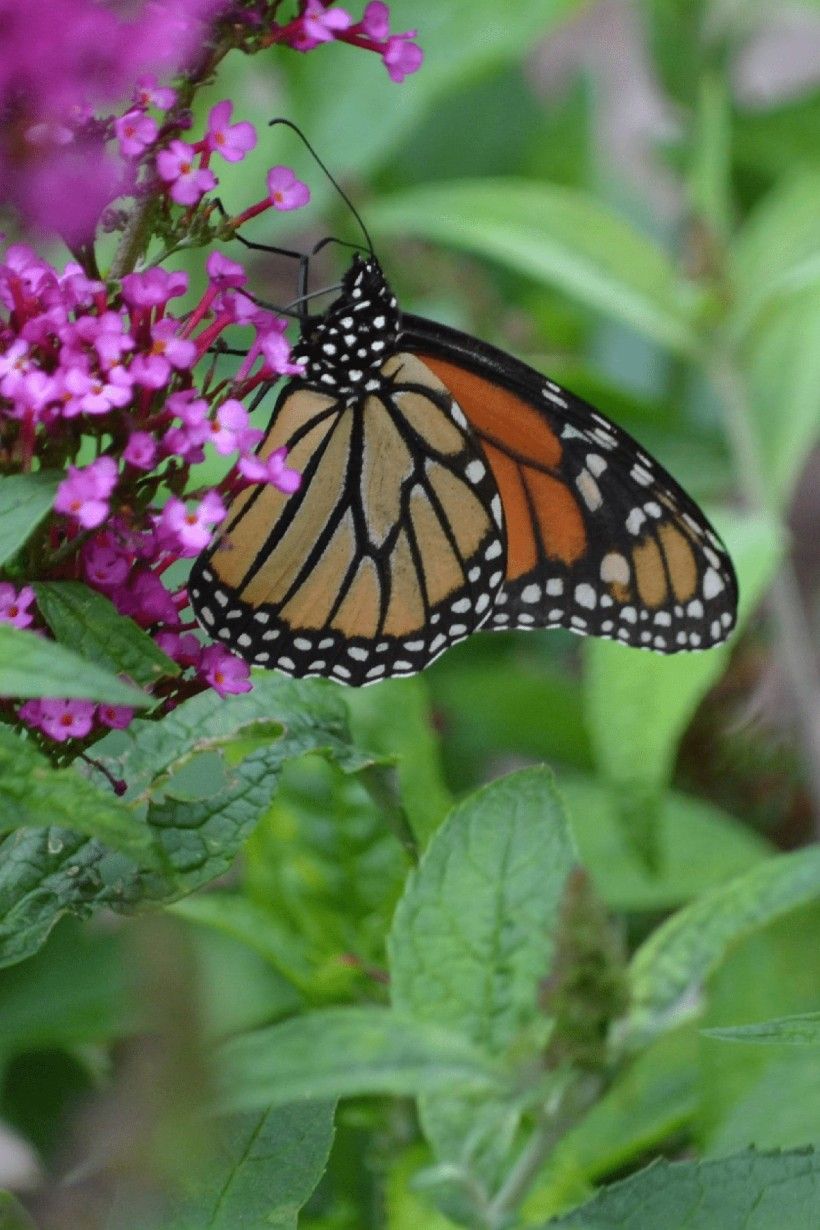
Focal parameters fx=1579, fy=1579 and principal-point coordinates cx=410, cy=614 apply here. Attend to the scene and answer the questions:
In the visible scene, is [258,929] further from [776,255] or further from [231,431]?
[776,255]

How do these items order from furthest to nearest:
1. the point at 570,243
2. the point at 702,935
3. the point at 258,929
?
the point at 570,243
the point at 258,929
the point at 702,935

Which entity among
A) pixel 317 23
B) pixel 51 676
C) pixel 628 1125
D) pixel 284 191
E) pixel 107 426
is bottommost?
pixel 628 1125

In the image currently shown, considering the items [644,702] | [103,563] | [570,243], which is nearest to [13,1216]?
[103,563]

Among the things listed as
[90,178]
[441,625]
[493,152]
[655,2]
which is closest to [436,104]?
[493,152]

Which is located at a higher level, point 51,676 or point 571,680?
point 51,676

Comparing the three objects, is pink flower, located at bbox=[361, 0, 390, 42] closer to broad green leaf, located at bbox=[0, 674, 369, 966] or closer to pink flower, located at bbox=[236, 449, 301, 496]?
pink flower, located at bbox=[236, 449, 301, 496]

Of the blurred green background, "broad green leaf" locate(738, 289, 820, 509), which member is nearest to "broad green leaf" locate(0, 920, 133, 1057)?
the blurred green background

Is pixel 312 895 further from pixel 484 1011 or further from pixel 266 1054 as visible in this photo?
pixel 266 1054
